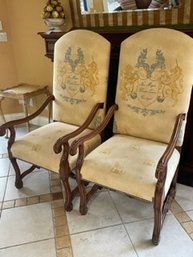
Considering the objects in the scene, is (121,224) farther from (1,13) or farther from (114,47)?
(1,13)

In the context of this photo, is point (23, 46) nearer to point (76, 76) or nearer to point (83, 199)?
point (76, 76)

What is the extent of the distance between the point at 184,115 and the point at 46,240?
116 cm

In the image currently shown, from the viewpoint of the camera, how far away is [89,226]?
67.2 inches

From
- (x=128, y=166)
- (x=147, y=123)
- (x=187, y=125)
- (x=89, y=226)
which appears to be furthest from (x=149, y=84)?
(x=89, y=226)

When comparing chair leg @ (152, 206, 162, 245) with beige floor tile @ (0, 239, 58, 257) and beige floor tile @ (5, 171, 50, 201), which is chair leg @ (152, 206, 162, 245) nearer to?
beige floor tile @ (0, 239, 58, 257)

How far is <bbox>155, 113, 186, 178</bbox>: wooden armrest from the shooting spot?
4.34ft

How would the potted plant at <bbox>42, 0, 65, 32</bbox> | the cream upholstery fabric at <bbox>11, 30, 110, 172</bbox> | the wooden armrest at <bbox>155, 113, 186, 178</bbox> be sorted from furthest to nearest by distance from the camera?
the potted plant at <bbox>42, 0, 65, 32</bbox> < the cream upholstery fabric at <bbox>11, 30, 110, 172</bbox> < the wooden armrest at <bbox>155, 113, 186, 178</bbox>

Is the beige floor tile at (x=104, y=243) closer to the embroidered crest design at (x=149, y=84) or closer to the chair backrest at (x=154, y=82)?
the chair backrest at (x=154, y=82)

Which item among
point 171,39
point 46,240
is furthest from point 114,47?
point 46,240

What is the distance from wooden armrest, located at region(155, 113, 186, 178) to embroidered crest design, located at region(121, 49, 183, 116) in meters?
0.12

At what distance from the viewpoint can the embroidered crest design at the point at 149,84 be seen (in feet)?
5.34

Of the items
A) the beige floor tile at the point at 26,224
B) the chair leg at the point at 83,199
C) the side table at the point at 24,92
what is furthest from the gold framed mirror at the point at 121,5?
the beige floor tile at the point at 26,224

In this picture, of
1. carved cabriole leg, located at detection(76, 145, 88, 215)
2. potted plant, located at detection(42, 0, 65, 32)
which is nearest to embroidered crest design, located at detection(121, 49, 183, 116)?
carved cabriole leg, located at detection(76, 145, 88, 215)

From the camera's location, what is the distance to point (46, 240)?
63.9 inches
